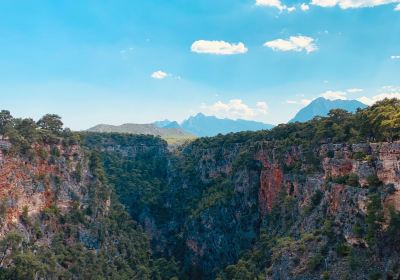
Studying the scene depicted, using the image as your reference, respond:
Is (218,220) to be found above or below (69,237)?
below

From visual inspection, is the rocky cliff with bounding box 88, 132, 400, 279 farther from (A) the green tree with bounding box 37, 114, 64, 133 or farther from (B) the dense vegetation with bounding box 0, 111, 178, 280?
(A) the green tree with bounding box 37, 114, 64, 133

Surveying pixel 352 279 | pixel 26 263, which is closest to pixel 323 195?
→ pixel 352 279

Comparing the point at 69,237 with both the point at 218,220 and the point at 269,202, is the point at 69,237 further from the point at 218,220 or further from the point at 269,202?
the point at 218,220

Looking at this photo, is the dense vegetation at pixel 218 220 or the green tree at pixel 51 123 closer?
the dense vegetation at pixel 218 220

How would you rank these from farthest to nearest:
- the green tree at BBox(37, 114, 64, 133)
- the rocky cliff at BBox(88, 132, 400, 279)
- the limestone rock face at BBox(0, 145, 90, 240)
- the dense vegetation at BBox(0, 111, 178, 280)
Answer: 1. the green tree at BBox(37, 114, 64, 133)
2. the limestone rock face at BBox(0, 145, 90, 240)
3. the dense vegetation at BBox(0, 111, 178, 280)
4. the rocky cliff at BBox(88, 132, 400, 279)

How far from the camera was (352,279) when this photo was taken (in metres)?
32.0

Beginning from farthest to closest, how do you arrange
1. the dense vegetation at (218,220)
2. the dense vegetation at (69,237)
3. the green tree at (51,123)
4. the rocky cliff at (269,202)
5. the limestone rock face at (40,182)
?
the green tree at (51,123)
the limestone rock face at (40,182)
the dense vegetation at (69,237)
the dense vegetation at (218,220)
the rocky cliff at (269,202)

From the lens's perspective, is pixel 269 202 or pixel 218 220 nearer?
pixel 269 202

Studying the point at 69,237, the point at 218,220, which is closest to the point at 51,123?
the point at 69,237

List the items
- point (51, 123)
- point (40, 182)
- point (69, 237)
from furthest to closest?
1. point (51, 123)
2. point (69, 237)
3. point (40, 182)

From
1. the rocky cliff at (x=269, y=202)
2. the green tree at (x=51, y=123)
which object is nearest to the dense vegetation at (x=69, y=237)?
the green tree at (x=51, y=123)

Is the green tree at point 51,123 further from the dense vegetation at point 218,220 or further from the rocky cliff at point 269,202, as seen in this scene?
the rocky cliff at point 269,202

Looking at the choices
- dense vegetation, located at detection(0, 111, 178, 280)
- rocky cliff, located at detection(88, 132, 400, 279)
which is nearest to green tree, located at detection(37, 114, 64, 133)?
dense vegetation, located at detection(0, 111, 178, 280)

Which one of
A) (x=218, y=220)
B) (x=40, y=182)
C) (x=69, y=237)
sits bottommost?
(x=218, y=220)
